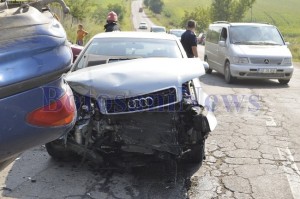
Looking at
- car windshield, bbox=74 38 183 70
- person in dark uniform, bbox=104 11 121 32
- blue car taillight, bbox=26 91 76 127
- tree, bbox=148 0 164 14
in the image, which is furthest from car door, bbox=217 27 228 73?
tree, bbox=148 0 164 14

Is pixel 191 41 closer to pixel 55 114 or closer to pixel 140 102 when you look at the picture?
pixel 140 102

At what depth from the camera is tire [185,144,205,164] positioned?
4551 mm

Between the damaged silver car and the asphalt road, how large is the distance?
12.5 inches

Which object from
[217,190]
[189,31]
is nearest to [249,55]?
[189,31]

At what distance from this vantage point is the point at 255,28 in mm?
12305

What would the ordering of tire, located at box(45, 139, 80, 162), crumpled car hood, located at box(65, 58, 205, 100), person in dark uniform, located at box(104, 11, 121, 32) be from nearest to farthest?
crumpled car hood, located at box(65, 58, 205, 100), tire, located at box(45, 139, 80, 162), person in dark uniform, located at box(104, 11, 121, 32)

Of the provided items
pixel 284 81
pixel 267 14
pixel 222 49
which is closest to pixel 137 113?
pixel 284 81

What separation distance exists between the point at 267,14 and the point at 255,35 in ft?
266

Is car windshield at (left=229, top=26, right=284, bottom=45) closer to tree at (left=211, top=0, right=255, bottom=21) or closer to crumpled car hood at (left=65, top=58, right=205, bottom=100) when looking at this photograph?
crumpled car hood at (left=65, top=58, right=205, bottom=100)

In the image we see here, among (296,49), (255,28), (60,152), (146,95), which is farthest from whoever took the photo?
(296,49)

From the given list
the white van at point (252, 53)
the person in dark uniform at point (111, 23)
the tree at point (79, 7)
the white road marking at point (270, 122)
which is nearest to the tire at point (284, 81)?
the white van at point (252, 53)

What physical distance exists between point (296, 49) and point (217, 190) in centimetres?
2665

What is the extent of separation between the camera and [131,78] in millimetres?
4047

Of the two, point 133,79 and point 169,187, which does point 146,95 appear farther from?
point 169,187
